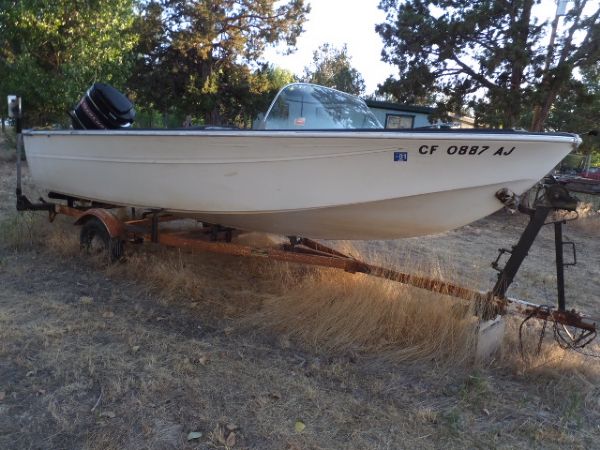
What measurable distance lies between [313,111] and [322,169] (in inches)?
44.0

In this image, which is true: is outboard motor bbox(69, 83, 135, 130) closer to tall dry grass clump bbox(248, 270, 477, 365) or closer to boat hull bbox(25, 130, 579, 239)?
boat hull bbox(25, 130, 579, 239)

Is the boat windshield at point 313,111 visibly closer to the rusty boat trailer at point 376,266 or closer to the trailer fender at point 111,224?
the rusty boat trailer at point 376,266

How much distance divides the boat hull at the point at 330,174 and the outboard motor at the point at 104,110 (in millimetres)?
450

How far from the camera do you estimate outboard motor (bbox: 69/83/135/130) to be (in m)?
5.07

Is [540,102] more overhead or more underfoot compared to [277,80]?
more underfoot

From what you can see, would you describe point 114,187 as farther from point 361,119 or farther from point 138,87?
point 138,87

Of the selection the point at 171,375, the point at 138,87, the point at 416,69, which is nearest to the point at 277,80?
the point at 138,87

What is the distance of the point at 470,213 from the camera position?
3.44 metres

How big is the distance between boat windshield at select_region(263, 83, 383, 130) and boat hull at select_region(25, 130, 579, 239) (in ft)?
2.45

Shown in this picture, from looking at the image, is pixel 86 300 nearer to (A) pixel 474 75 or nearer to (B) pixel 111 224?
(B) pixel 111 224

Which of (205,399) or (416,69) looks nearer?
(205,399)

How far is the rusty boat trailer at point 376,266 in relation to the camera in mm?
3129

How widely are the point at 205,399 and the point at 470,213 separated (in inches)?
84.9

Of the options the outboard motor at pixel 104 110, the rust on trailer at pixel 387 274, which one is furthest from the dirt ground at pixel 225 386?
the outboard motor at pixel 104 110
